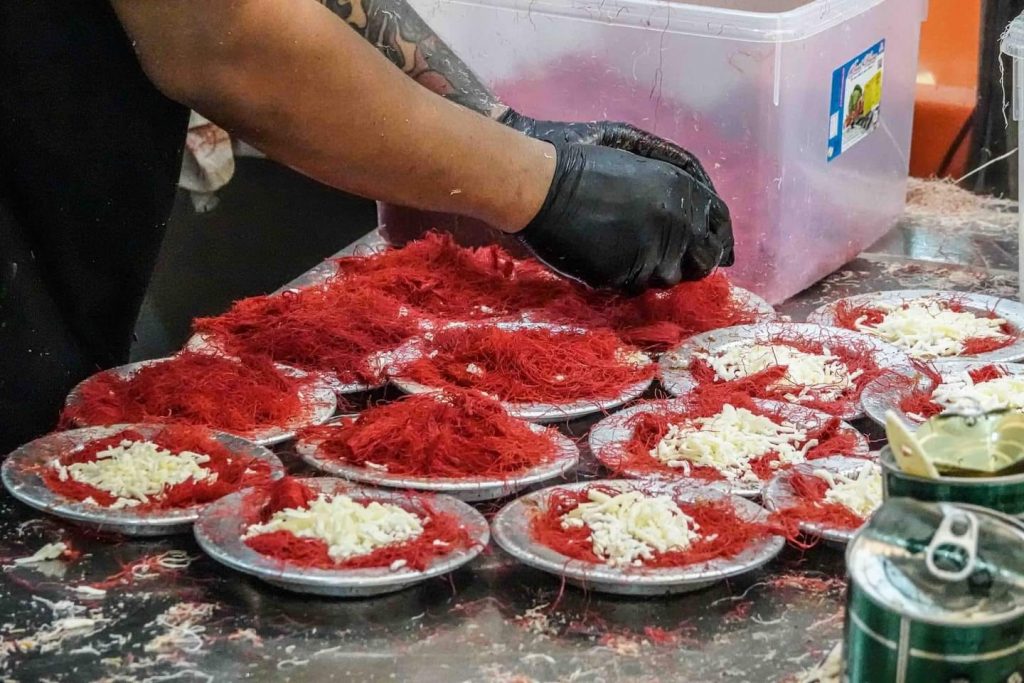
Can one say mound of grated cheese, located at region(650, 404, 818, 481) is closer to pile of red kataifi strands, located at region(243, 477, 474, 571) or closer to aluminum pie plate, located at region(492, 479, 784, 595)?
aluminum pie plate, located at region(492, 479, 784, 595)

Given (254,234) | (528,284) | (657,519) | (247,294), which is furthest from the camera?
(254,234)

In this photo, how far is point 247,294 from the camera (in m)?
3.51

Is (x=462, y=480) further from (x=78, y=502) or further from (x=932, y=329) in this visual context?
(x=932, y=329)

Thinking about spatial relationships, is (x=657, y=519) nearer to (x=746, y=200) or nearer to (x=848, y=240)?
(x=746, y=200)

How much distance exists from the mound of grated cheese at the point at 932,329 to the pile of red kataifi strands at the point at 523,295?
0.64 feet

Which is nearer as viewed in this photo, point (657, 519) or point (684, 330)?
point (657, 519)

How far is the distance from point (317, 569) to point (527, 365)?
0.56 metres

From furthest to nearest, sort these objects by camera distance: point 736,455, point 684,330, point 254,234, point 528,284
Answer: point 254,234 < point 528,284 < point 684,330 < point 736,455

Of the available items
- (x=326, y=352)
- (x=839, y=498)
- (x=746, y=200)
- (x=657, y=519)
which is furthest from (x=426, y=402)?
(x=746, y=200)

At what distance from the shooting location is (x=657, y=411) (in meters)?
1.60

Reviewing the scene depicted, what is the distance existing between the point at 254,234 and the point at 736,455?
272 cm

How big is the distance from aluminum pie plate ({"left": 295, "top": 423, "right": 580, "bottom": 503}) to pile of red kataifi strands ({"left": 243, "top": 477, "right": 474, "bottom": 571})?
0.08 metres

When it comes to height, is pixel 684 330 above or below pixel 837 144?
below

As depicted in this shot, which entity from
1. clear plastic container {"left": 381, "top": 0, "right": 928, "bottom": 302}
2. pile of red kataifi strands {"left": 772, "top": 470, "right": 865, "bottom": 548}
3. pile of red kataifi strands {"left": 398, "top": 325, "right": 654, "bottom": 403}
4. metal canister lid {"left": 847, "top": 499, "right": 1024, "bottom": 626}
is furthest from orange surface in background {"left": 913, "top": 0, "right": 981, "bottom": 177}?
metal canister lid {"left": 847, "top": 499, "right": 1024, "bottom": 626}
